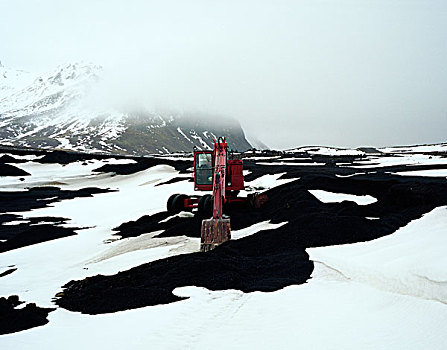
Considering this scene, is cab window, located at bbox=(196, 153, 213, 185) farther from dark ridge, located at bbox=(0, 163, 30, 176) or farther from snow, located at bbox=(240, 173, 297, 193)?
dark ridge, located at bbox=(0, 163, 30, 176)

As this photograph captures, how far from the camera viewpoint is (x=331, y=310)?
536 cm

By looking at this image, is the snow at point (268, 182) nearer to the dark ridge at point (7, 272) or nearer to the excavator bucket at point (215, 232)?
the excavator bucket at point (215, 232)

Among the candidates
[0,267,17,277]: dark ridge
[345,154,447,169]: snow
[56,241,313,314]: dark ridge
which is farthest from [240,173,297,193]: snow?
[0,267,17,277]: dark ridge

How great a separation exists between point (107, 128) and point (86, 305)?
201 meters

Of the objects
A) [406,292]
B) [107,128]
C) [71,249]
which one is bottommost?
[71,249]

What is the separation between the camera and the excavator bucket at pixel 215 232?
9570mm

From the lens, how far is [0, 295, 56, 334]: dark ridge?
5.44 meters

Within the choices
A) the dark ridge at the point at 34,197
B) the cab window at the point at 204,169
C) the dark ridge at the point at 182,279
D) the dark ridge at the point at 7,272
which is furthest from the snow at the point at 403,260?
the dark ridge at the point at 34,197

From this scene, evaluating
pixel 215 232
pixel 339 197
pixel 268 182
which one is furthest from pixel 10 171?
pixel 215 232

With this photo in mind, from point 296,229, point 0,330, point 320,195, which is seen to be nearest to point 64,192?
point 320,195

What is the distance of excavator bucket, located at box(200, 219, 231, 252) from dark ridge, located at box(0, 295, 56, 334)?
13.5 feet

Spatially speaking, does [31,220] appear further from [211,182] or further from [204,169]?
[211,182]

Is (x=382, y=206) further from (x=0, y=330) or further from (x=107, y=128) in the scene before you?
(x=107, y=128)

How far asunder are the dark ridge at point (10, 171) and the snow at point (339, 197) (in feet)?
113
